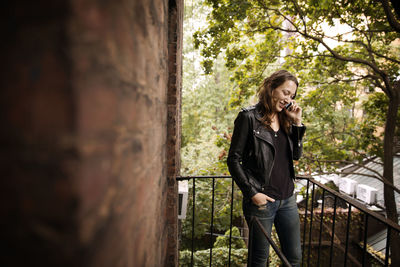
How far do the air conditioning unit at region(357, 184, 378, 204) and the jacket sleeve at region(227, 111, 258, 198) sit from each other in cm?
1234

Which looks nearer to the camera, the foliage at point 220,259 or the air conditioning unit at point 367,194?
the foliage at point 220,259

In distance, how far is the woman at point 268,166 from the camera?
6.54 ft

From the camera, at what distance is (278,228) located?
216cm

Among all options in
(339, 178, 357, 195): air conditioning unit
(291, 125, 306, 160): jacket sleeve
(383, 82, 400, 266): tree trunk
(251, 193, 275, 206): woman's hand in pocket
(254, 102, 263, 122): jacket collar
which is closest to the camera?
(251, 193, 275, 206): woman's hand in pocket

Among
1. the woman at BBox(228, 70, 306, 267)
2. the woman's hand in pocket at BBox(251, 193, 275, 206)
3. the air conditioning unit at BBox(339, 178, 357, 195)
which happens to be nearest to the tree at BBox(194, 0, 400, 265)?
the woman at BBox(228, 70, 306, 267)

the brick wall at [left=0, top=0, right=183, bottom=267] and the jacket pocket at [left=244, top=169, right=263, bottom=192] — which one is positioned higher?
the brick wall at [left=0, top=0, right=183, bottom=267]

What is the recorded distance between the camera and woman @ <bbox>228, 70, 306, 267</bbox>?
1.99m

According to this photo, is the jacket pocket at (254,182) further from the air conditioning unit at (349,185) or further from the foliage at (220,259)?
the air conditioning unit at (349,185)

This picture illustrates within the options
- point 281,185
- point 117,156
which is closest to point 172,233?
point 281,185

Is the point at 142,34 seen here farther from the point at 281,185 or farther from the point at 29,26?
the point at 281,185

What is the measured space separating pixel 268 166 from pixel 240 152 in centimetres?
28

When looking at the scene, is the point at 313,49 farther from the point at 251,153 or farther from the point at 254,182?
the point at 254,182

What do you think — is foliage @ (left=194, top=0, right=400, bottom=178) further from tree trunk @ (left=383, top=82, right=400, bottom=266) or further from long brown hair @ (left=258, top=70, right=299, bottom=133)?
long brown hair @ (left=258, top=70, right=299, bottom=133)

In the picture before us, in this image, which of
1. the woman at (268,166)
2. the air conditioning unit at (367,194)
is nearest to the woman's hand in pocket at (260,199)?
the woman at (268,166)
